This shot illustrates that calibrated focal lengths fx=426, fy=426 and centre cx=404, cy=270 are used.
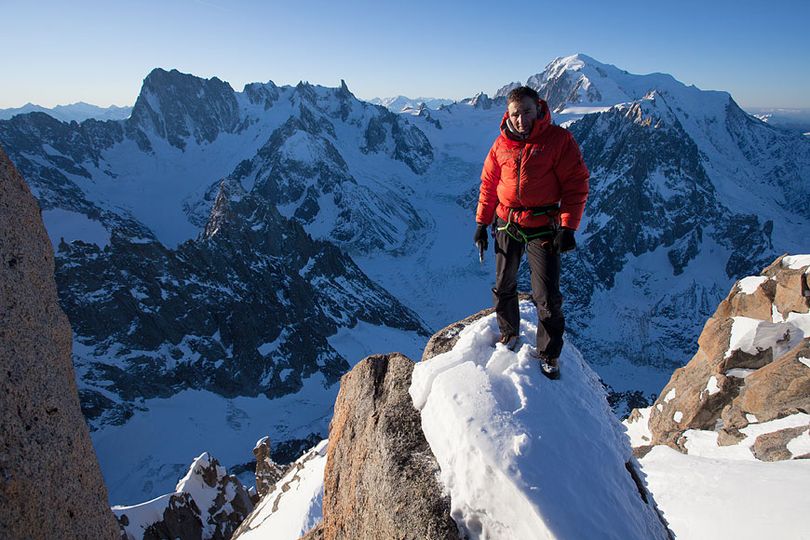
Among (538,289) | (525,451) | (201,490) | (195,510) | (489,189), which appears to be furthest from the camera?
(201,490)

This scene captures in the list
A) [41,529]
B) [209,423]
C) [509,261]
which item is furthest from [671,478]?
[209,423]

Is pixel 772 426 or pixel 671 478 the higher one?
pixel 772 426

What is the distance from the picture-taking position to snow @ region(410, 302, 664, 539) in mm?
4797

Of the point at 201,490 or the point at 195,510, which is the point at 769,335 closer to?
the point at 195,510

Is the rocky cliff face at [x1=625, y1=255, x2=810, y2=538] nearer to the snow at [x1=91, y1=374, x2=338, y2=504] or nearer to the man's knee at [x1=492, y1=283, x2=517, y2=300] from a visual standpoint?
the man's knee at [x1=492, y1=283, x2=517, y2=300]

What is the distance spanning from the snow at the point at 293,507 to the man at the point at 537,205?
13.9 meters

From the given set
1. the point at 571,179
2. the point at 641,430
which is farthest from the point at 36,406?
the point at 641,430

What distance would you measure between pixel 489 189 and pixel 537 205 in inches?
46.8

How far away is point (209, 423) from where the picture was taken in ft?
268

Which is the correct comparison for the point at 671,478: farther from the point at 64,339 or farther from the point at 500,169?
the point at 64,339

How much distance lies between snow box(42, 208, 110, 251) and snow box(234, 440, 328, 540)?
92748mm

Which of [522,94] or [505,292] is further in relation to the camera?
[505,292]

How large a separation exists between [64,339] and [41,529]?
11.2 ft

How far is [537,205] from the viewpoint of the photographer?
23.2 feet
